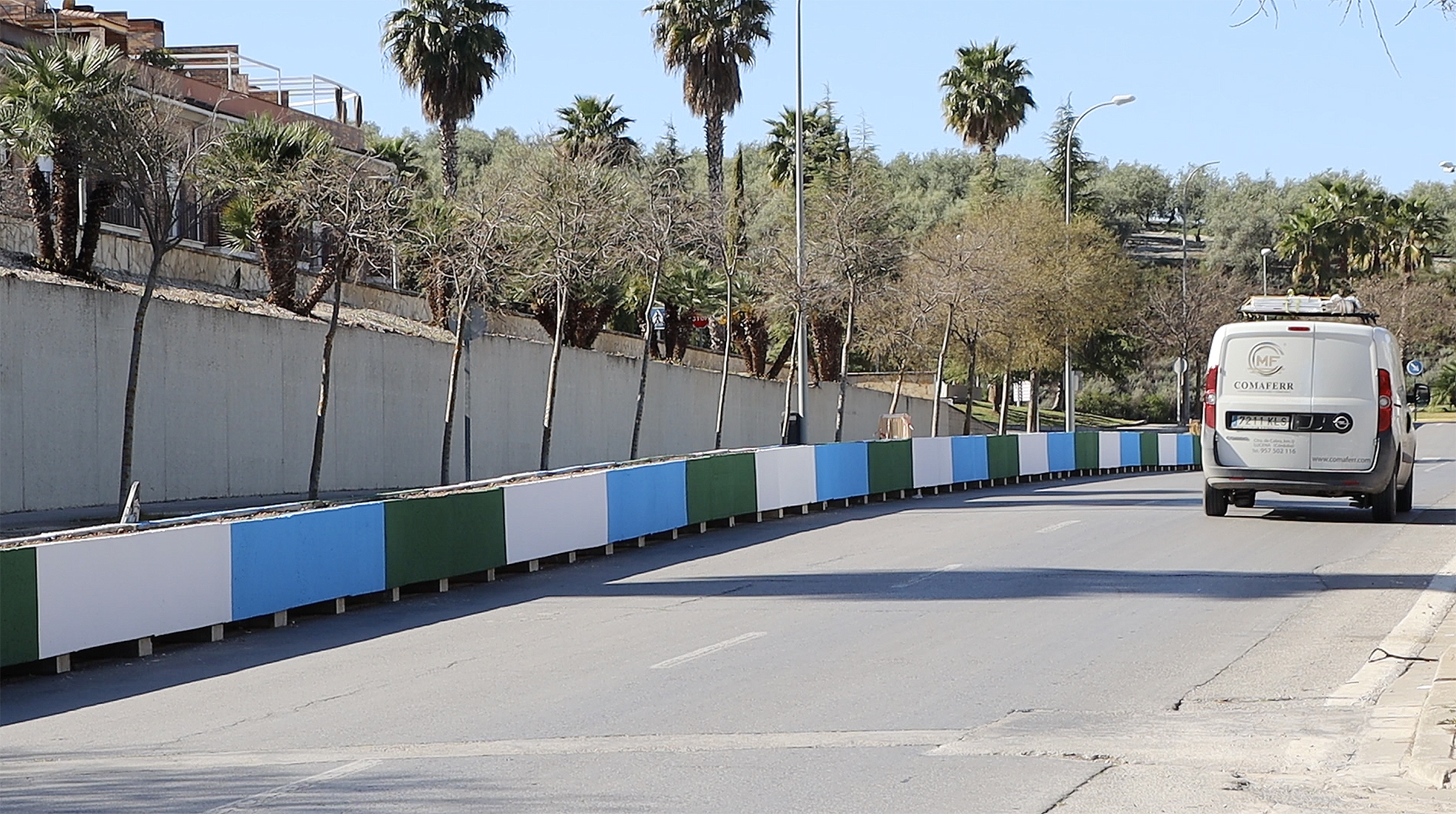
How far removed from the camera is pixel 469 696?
32.5 feet

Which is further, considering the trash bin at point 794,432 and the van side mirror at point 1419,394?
the trash bin at point 794,432

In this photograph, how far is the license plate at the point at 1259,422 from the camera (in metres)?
20.1

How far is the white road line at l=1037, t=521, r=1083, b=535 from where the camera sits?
2064 cm

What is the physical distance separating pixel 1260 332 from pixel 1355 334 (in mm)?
1151

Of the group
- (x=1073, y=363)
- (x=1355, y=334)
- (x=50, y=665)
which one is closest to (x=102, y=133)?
(x=50, y=665)

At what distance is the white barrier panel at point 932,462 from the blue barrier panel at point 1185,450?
14.9 metres

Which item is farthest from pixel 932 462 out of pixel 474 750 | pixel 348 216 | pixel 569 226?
pixel 474 750

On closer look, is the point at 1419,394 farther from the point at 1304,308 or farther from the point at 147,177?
the point at 147,177

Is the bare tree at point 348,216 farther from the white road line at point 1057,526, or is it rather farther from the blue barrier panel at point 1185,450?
the blue barrier panel at point 1185,450

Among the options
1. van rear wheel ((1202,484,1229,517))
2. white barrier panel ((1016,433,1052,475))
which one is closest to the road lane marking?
van rear wheel ((1202,484,1229,517))

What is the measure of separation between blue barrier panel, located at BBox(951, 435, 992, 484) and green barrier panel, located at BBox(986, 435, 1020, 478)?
0.55 ft

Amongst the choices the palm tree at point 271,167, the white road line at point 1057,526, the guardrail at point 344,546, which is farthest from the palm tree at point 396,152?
the white road line at point 1057,526

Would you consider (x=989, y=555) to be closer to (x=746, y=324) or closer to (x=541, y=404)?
(x=541, y=404)

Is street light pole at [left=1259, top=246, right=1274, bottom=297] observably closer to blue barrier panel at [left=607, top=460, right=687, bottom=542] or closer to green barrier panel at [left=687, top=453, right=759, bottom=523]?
green barrier panel at [left=687, top=453, right=759, bottom=523]
